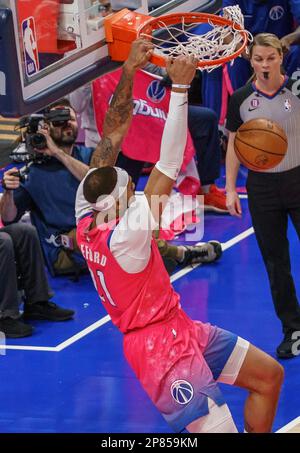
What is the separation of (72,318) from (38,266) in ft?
1.69

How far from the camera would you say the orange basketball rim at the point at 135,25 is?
7195 mm

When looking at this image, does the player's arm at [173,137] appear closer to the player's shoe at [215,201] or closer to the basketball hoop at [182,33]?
the basketball hoop at [182,33]

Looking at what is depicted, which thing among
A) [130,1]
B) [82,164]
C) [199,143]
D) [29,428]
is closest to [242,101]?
[130,1]

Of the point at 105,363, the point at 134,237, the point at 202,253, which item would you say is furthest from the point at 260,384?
the point at 202,253

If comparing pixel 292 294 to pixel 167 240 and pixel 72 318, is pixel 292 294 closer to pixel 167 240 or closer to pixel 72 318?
pixel 72 318

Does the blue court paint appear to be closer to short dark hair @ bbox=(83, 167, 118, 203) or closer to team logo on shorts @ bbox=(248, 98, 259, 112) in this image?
team logo on shorts @ bbox=(248, 98, 259, 112)

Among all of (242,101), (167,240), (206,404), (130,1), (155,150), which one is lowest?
(167,240)

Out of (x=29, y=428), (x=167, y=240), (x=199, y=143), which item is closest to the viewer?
(x=29, y=428)

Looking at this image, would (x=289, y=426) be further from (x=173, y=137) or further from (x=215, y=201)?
(x=215, y=201)

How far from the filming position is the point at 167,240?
10.7 metres

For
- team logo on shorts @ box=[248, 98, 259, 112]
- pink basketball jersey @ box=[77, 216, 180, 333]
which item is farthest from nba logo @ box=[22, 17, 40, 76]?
team logo on shorts @ box=[248, 98, 259, 112]

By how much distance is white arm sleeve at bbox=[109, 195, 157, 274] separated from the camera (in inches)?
237

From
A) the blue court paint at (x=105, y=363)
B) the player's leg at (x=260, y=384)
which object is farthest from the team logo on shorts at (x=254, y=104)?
the player's leg at (x=260, y=384)

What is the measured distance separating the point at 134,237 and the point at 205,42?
5.16 ft
